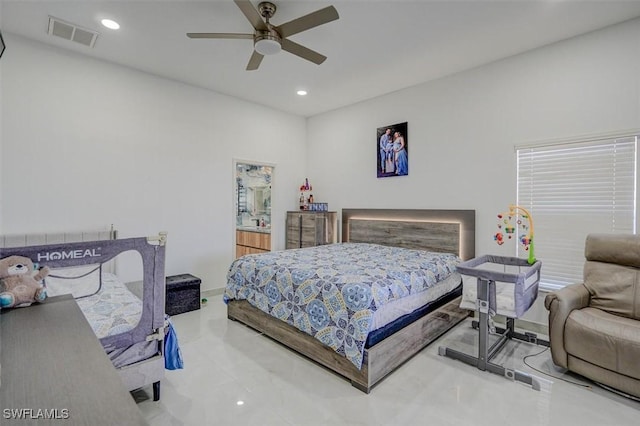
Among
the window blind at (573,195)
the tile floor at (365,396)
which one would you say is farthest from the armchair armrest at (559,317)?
the window blind at (573,195)

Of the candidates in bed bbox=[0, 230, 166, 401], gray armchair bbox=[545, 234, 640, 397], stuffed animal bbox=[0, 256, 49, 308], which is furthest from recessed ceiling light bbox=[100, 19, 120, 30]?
gray armchair bbox=[545, 234, 640, 397]

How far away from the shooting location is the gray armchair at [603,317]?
214 cm

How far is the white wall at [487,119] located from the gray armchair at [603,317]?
3.03 ft

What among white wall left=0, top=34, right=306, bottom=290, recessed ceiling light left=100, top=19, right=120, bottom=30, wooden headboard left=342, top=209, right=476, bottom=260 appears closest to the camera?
recessed ceiling light left=100, top=19, right=120, bottom=30

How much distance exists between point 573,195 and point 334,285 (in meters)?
2.75

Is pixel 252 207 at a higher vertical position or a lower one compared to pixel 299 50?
lower

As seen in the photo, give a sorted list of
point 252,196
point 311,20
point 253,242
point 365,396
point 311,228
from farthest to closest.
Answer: point 252,196 < point 253,242 < point 311,228 < point 311,20 < point 365,396

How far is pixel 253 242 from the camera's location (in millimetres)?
6316

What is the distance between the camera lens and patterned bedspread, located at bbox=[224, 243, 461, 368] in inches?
91.9

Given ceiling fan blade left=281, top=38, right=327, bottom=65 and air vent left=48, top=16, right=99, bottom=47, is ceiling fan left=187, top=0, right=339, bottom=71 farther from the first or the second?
air vent left=48, top=16, right=99, bottom=47

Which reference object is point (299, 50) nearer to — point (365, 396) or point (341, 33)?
point (341, 33)

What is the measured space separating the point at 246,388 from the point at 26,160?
327 cm

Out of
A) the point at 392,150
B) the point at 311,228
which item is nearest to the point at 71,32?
the point at 311,228

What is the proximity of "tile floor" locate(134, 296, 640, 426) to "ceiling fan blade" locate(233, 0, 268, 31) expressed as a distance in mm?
2865
